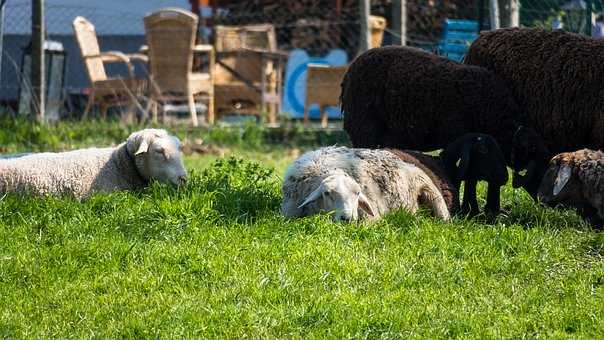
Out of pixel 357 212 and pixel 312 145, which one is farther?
pixel 312 145

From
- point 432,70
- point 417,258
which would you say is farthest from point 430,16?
point 417,258

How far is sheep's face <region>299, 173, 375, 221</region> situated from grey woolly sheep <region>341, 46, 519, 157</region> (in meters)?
1.68

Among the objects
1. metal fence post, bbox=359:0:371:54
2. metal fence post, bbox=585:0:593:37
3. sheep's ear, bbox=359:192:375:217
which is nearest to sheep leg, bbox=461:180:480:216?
sheep's ear, bbox=359:192:375:217

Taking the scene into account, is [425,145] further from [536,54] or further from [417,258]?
[417,258]

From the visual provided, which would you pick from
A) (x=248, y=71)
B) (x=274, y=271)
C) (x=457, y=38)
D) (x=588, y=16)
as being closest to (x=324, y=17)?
(x=248, y=71)

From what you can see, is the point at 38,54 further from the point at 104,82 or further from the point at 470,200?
the point at 470,200

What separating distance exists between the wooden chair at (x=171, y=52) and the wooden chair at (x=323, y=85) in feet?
7.16

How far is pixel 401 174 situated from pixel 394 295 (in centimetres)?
201

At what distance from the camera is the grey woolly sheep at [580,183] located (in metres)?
6.75

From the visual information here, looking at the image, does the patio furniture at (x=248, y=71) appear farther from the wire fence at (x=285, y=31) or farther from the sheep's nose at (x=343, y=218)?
the sheep's nose at (x=343, y=218)

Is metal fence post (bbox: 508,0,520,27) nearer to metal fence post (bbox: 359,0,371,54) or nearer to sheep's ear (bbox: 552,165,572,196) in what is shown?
metal fence post (bbox: 359,0,371,54)

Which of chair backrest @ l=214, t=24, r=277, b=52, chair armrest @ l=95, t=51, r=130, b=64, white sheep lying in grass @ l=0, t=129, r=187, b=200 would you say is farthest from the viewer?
chair backrest @ l=214, t=24, r=277, b=52

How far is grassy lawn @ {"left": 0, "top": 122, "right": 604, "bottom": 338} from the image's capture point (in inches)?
183

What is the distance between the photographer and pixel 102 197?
23.5 feet
